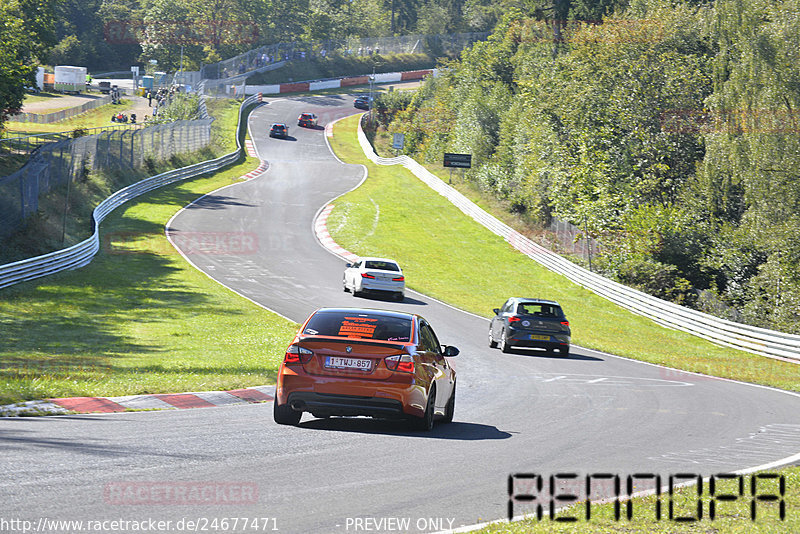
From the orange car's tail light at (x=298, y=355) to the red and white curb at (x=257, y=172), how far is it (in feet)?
171

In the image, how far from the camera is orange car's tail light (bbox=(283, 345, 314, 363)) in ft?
34.3

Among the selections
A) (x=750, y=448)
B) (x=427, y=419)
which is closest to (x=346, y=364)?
(x=427, y=419)

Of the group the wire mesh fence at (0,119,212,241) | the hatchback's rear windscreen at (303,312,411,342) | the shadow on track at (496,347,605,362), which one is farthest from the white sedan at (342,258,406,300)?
the hatchback's rear windscreen at (303,312,411,342)

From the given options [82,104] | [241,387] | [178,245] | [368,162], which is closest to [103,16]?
[82,104]

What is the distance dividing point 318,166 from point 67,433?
61.5 meters

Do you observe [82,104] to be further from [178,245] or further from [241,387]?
[241,387]

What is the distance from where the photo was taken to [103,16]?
14012 cm

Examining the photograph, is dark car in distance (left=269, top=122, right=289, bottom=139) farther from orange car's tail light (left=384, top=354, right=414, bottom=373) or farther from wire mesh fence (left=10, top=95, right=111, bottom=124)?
orange car's tail light (left=384, top=354, right=414, bottom=373)

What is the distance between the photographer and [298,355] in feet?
34.4

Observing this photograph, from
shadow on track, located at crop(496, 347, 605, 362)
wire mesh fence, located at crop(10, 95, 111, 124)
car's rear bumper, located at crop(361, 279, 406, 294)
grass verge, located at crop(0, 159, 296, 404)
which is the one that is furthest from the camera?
wire mesh fence, located at crop(10, 95, 111, 124)

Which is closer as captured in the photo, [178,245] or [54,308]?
[54,308]

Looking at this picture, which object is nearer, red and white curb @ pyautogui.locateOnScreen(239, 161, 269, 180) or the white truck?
red and white curb @ pyautogui.locateOnScreen(239, 161, 269, 180)

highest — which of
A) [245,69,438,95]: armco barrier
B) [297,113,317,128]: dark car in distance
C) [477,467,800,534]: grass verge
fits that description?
[245,69,438,95]: armco barrier

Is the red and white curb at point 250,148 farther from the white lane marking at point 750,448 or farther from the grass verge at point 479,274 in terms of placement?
the white lane marking at point 750,448
